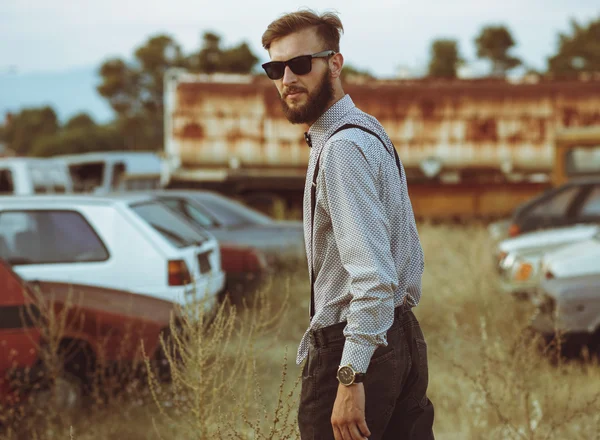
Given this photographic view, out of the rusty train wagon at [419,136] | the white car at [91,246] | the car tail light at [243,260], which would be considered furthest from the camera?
the rusty train wagon at [419,136]

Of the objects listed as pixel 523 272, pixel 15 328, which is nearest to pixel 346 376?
pixel 15 328

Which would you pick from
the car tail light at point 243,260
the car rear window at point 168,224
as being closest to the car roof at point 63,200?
the car rear window at point 168,224

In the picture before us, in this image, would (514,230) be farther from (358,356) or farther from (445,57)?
(445,57)

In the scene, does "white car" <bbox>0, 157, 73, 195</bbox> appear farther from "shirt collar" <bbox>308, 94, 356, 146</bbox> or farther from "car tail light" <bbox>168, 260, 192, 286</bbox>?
"shirt collar" <bbox>308, 94, 356, 146</bbox>

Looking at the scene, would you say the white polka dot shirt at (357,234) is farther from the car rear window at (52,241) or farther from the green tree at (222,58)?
the green tree at (222,58)

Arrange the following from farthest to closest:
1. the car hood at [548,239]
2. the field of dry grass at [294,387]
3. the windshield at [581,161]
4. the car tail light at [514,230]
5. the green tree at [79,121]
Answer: the green tree at [79,121] < the windshield at [581,161] < the car tail light at [514,230] < the car hood at [548,239] < the field of dry grass at [294,387]

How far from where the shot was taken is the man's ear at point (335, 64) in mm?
2555

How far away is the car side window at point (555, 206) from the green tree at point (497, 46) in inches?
1652

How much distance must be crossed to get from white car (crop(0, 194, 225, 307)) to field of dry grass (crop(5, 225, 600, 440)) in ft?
2.35

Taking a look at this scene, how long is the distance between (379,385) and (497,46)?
52981 mm

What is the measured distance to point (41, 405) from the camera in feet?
17.2

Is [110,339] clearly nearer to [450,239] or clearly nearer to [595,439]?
[595,439]

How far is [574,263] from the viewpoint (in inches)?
269

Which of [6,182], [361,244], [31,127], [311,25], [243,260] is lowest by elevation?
[243,260]
